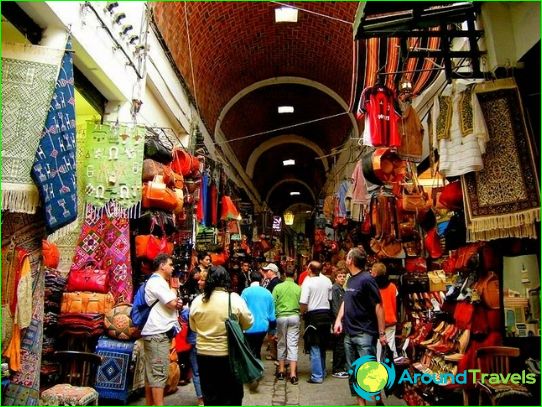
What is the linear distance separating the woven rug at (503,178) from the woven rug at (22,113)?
3.30 meters

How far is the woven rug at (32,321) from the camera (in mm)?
3182

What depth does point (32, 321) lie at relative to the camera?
11.1 feet

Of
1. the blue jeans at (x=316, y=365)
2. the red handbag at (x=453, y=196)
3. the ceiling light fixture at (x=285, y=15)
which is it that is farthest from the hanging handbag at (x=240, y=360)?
the ceiling light fixture at (x=285, y=15)

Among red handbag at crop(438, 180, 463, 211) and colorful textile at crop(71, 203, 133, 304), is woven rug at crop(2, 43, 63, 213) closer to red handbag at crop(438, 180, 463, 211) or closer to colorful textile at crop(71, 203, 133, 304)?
colorful textile at crop(71, 203, 133, 304)

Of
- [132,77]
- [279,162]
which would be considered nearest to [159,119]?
[132,77]

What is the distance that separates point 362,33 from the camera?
13.0ft

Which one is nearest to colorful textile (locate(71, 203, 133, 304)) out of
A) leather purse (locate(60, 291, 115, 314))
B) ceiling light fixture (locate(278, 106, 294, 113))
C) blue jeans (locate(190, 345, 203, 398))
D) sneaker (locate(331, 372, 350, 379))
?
leather purse (locate(60, 291, 115, 314))

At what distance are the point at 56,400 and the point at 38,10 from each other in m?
3.18

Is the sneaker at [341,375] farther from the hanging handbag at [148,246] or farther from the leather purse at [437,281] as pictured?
the hanging handbag at [148,246]

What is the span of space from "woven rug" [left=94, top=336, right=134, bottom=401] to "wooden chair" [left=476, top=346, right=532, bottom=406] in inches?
129

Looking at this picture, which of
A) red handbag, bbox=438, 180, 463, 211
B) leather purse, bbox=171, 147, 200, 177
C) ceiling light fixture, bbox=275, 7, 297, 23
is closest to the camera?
red handbag, bbox=438, 180, 463, 211

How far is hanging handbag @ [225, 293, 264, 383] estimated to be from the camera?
10.8 ft

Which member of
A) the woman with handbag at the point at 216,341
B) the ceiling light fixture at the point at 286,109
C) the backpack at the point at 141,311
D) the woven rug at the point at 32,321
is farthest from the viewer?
the ceiling light fixture at the point at 286,109

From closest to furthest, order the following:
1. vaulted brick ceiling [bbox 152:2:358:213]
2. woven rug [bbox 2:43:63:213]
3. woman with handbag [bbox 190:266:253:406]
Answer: woven rug [bbox 2:43:63:213] → woman with handbag [bbox 190:266:253:406] → vaulted brick ceiling [bbox 152:2:358:213]
